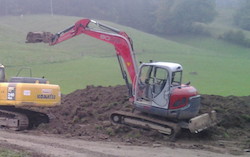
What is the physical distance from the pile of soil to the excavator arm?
1879 mm

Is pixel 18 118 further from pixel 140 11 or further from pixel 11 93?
pixel 140 11

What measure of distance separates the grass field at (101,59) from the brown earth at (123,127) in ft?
30.4

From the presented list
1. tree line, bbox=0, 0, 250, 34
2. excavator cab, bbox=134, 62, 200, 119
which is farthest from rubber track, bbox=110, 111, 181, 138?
tree line, bbox=0, 0, 250, 34

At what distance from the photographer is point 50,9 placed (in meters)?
99.5

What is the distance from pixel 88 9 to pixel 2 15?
64.2 feet

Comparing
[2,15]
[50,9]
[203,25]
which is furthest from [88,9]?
[203,25]

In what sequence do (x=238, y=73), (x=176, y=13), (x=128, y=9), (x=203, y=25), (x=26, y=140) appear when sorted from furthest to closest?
(x=128, y=9), (x=176, y=13), (x=203, y=25), (x=238, y=73), (x=26, y=140)

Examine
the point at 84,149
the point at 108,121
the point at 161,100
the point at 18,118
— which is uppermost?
the point at 161,100

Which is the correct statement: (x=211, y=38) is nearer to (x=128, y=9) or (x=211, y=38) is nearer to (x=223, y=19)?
(x=223, y=19)

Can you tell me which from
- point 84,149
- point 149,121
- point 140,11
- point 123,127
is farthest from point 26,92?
point 140,11

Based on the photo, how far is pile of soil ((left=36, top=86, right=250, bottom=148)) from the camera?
1533 cm

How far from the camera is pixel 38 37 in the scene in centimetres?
1683

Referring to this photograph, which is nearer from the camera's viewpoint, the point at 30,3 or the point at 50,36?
the point at 50,36

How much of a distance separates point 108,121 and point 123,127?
1.06 m
